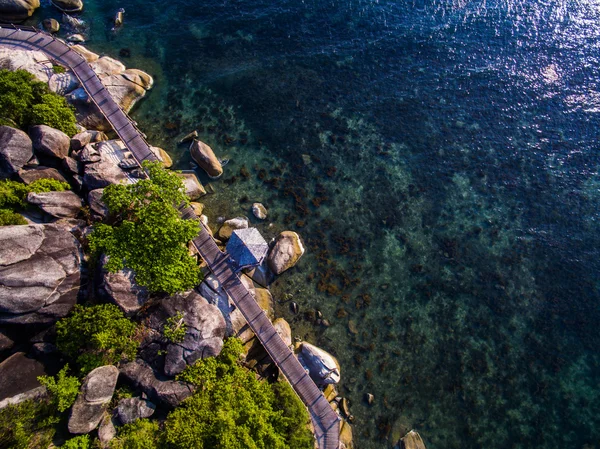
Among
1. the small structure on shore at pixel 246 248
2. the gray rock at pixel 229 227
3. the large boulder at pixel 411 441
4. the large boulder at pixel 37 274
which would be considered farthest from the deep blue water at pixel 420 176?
the large boulder at pixel 37 274

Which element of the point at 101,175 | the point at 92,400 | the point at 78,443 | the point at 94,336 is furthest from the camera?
the point at 101,175

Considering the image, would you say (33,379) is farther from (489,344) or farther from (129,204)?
(489,344)

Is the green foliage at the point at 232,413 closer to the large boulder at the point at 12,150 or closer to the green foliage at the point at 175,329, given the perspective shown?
the green foliage at the point at 175,329

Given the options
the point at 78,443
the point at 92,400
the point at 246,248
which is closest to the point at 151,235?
the point at 246,248

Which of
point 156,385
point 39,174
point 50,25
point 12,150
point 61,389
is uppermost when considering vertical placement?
point 50,25

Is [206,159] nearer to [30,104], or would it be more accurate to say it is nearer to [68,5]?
[30,104]

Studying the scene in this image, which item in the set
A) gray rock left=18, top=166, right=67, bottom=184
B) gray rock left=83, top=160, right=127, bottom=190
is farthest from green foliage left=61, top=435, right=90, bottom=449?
gray rock left=18, top=166, right=67, bottom=184
